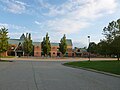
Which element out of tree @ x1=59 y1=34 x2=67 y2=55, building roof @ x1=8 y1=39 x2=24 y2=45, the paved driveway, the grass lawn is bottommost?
the paved driveway

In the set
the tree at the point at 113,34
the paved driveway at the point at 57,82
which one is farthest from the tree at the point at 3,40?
the paved driveway at the point at 57,82

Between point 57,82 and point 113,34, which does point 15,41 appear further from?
point 57,82

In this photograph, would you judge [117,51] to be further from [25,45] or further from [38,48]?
[38,48]

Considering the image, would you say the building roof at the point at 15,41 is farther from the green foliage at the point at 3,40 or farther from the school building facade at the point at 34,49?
the green foliage at the point at 3,40

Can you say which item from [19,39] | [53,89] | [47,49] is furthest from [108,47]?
[19,39]

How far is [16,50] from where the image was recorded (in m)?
120

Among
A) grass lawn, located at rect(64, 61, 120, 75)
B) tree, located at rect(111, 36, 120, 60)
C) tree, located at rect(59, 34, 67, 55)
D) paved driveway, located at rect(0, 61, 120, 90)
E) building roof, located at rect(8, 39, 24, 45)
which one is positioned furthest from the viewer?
building roof, located at rect(8, 39, 24, 45)

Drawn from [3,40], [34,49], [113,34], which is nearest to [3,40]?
[3,40]

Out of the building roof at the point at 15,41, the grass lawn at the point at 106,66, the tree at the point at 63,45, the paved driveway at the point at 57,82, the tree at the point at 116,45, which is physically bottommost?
the paved driveway at the point at 57,82

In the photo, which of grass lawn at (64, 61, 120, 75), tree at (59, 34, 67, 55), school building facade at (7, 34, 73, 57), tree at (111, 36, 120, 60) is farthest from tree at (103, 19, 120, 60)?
school building facade at (7, 34, 73, 57)

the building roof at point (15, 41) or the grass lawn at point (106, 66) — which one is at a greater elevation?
the building roof at point (15, 41)

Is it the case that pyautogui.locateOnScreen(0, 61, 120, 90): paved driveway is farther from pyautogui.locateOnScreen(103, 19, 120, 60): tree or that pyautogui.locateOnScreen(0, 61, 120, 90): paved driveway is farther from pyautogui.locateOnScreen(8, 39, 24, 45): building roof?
pyautogui.locateOnScreen(8, 39, 24, 45): building roof

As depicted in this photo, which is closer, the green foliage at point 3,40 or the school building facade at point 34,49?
the green foliage at point 3,40

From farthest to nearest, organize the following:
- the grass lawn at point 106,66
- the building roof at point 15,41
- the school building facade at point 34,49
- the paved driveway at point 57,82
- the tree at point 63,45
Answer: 1. the building roof at point 15,41
2. the school building facade at point 34,49
3. the tree at point 63,45
4. the grass lawn at point 106,66
5. the paved driveway at point 57,82
